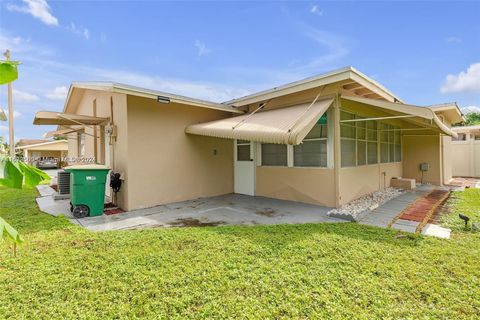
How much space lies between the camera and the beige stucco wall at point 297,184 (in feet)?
31.2

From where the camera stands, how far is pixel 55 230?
22.7 ft

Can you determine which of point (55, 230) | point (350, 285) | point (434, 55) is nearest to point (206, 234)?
point (350, 285)

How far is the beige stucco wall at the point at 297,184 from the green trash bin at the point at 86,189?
6.66 meters

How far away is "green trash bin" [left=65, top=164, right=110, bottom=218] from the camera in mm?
8406

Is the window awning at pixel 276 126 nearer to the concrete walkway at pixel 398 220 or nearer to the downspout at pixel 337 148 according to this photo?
→ the downspout at pixel 337 148

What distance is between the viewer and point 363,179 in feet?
36.6

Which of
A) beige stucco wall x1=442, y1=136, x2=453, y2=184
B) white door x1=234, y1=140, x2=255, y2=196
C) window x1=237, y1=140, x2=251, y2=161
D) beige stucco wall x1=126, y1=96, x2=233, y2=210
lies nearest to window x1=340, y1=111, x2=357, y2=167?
white door x1=234, y1=140, x2=255, y2=196

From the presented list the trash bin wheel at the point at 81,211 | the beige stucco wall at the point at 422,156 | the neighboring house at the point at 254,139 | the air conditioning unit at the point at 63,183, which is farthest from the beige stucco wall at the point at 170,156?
the beige stucco wall at the point at 422,156

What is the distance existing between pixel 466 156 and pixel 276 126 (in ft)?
66.0

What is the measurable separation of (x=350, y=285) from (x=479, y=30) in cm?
1625

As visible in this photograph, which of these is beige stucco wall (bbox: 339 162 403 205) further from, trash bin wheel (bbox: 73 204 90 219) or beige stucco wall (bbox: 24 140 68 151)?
beige stucco wall (bbox: 24 140 68 151)

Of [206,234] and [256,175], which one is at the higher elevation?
[256,175]

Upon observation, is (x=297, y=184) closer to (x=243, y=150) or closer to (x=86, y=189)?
(x=243, y=150)

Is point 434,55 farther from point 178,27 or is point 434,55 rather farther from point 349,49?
point 178,27
